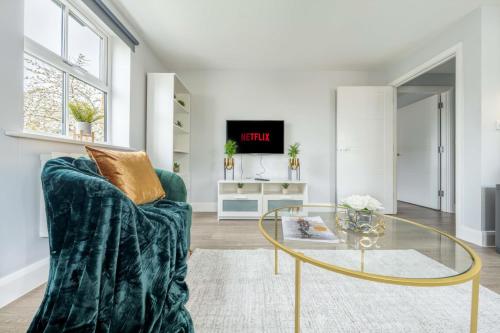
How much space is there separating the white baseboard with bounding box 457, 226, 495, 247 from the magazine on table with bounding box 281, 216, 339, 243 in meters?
1.84

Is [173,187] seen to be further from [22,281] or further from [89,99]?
[89,99]

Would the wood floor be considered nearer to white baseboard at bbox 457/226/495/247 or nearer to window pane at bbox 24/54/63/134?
white baseboard at bbox 457/226/495/247

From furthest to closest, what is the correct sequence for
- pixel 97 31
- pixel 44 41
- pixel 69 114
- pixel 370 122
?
pixel 370 122 < pixel 97 31 < pixel 69 114 < pixel 44 41

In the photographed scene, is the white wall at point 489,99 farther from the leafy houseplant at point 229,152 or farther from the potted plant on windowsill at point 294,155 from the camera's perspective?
the leafy houseplant at point 229,152

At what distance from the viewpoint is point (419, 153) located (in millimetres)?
4289

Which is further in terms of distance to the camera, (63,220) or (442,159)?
(442,159)

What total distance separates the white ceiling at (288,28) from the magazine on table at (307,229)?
197 cm

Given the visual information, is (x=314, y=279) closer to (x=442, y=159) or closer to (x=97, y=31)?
(x=97, y=31)

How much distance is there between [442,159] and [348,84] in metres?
2.13

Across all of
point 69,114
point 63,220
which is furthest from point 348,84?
point 63,220

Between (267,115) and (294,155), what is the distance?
2.60 ft

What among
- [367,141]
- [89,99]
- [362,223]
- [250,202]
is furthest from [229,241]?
[367,141]

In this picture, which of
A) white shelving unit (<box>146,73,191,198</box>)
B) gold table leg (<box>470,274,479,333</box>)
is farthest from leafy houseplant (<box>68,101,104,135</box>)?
gold table leg (<box>470,274,479,333</box>)

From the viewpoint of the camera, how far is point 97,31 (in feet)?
7.06
